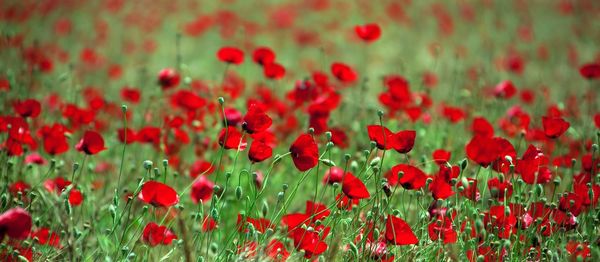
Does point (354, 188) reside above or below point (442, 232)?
above

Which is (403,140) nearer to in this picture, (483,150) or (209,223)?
(483,150)

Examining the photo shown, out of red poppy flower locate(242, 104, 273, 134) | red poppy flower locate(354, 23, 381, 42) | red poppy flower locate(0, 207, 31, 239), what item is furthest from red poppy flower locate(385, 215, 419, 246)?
red poppy flower locate(354, 23, 381, 42)

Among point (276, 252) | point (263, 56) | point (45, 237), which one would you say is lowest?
point (45, 237)

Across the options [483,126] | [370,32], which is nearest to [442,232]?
[483,126]

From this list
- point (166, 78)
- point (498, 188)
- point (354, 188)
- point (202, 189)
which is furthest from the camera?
point (166, 78)

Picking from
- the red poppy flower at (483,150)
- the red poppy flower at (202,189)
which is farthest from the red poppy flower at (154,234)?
the red poppy flower at (483,150)

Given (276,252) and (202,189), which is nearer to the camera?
(276,252)

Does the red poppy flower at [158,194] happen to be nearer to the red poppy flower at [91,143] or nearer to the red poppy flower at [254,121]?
the red poppy flower at [254,121]
